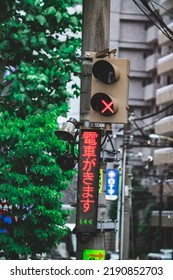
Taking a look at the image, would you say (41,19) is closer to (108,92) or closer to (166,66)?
(108,92)

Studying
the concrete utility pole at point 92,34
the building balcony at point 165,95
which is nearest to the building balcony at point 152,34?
the building balcony at point 165,95

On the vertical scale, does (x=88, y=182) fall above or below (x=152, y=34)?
below

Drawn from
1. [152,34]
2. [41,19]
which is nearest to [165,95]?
[152,34]

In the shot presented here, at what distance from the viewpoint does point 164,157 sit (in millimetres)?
66500

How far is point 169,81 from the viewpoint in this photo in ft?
249

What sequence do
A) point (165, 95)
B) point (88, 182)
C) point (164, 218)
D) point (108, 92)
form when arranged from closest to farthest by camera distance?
1. point (108, 92)
2. point (88, 182)
3. point (165, 95)
4. point (164, 218)

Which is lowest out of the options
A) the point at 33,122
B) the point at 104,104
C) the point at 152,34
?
the point at 104,104

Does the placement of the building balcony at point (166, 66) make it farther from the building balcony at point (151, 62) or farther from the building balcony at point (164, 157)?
the building balcony at point (151, 62)

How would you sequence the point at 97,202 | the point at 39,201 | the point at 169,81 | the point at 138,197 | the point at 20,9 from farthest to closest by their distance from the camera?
1. the point at 138,197
2. the point at 169,81
3. the point at 20,9
4. the point at 39,201
5. the point at 97,202

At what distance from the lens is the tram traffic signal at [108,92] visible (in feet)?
45.1

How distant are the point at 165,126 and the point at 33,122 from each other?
112ft
